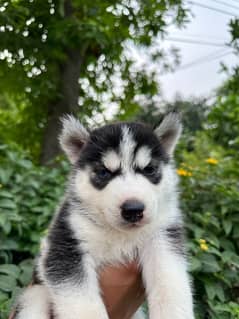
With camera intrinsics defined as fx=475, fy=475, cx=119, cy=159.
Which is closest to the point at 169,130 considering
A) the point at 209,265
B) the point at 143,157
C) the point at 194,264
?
the point at 143,157

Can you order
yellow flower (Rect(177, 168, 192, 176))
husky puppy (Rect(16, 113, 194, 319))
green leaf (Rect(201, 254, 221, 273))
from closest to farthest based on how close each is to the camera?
husky puppy (Rect(16, 113, 194, 319)) → green leaf (Rect(201, 254, 221, 273)) → yellow flower (Rect(177, 168, 192, 176))

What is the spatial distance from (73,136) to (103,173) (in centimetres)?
50

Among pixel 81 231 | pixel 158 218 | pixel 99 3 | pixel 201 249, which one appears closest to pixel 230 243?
pixel 201 249

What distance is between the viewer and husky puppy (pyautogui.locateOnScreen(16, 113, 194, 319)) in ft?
9.02

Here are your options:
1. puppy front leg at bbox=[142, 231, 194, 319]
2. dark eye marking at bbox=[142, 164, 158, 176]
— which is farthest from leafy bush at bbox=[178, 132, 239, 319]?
dark eye marking at bbox=[142, 164, 158, 176]

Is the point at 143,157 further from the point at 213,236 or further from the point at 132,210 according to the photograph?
the point at 213,236

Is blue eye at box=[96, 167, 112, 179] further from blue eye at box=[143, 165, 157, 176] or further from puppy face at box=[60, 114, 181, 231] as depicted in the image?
blue eye at box=[143, 165, 157, 176]

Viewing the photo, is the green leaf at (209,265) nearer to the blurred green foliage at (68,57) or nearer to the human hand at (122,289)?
the human hand at (122,289)

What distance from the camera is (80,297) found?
2.77 meters

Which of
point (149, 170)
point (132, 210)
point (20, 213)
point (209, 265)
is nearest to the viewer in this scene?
point (132, 210)

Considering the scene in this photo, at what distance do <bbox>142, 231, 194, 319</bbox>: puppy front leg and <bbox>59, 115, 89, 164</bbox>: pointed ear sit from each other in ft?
2.72

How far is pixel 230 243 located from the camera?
459 cm

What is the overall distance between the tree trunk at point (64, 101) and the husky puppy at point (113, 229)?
12.9 feet

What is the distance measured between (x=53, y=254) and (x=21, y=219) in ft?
5.24
